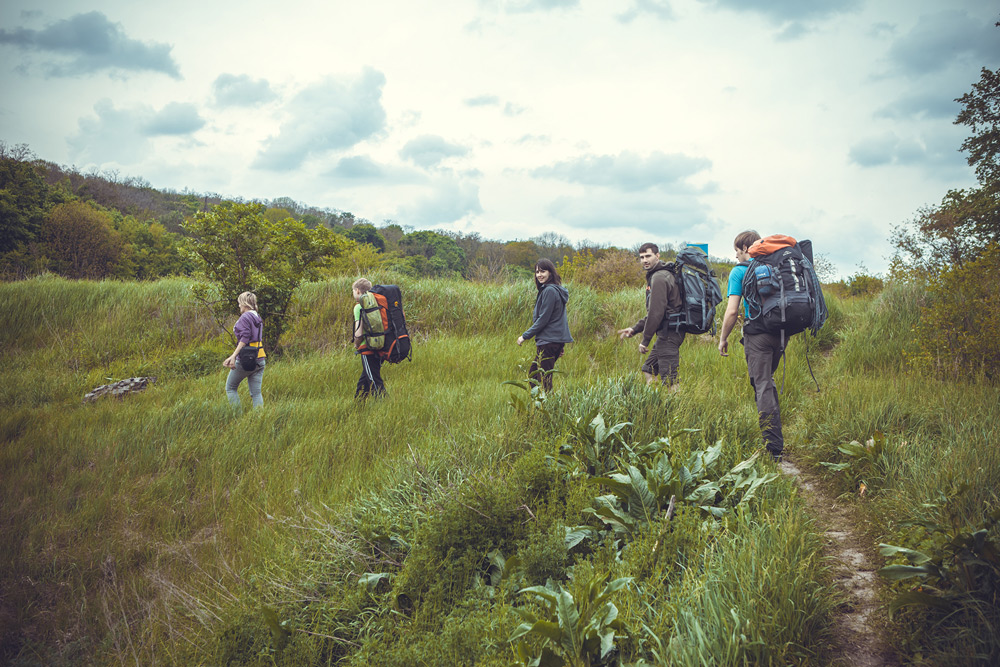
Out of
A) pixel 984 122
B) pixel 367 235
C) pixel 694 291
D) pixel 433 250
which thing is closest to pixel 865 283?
pixel 984 122

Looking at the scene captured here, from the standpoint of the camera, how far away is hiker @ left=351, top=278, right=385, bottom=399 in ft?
22.6

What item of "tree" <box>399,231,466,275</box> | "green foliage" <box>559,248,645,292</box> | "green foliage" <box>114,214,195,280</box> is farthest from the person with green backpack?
"tree" <box>399,231,466,275</box>

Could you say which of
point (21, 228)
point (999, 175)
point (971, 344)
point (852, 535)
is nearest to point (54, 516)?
point (852, 535)

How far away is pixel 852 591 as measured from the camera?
8.39 feet

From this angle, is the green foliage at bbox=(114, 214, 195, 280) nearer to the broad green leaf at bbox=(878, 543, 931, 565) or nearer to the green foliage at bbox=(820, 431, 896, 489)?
the green foliage at bbox=(820, 431, 896, 489)

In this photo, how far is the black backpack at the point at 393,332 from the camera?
6.91 m

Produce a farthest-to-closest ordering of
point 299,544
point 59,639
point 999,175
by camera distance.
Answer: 1. point 999,175
2. point 299,544
3. point 59,639

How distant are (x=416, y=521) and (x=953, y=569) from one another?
2.83 m

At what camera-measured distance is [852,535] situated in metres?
3.21

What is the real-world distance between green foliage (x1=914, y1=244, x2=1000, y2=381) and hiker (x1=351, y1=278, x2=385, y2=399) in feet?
24.2

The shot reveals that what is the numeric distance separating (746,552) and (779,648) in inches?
16.6

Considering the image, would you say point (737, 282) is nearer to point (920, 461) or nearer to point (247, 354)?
point (920, 461)

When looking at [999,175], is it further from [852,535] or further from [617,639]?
[617,639]

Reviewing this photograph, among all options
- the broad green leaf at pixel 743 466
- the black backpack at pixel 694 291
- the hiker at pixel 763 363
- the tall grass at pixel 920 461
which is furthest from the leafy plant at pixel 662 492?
the black backpack at pixel 694 291
